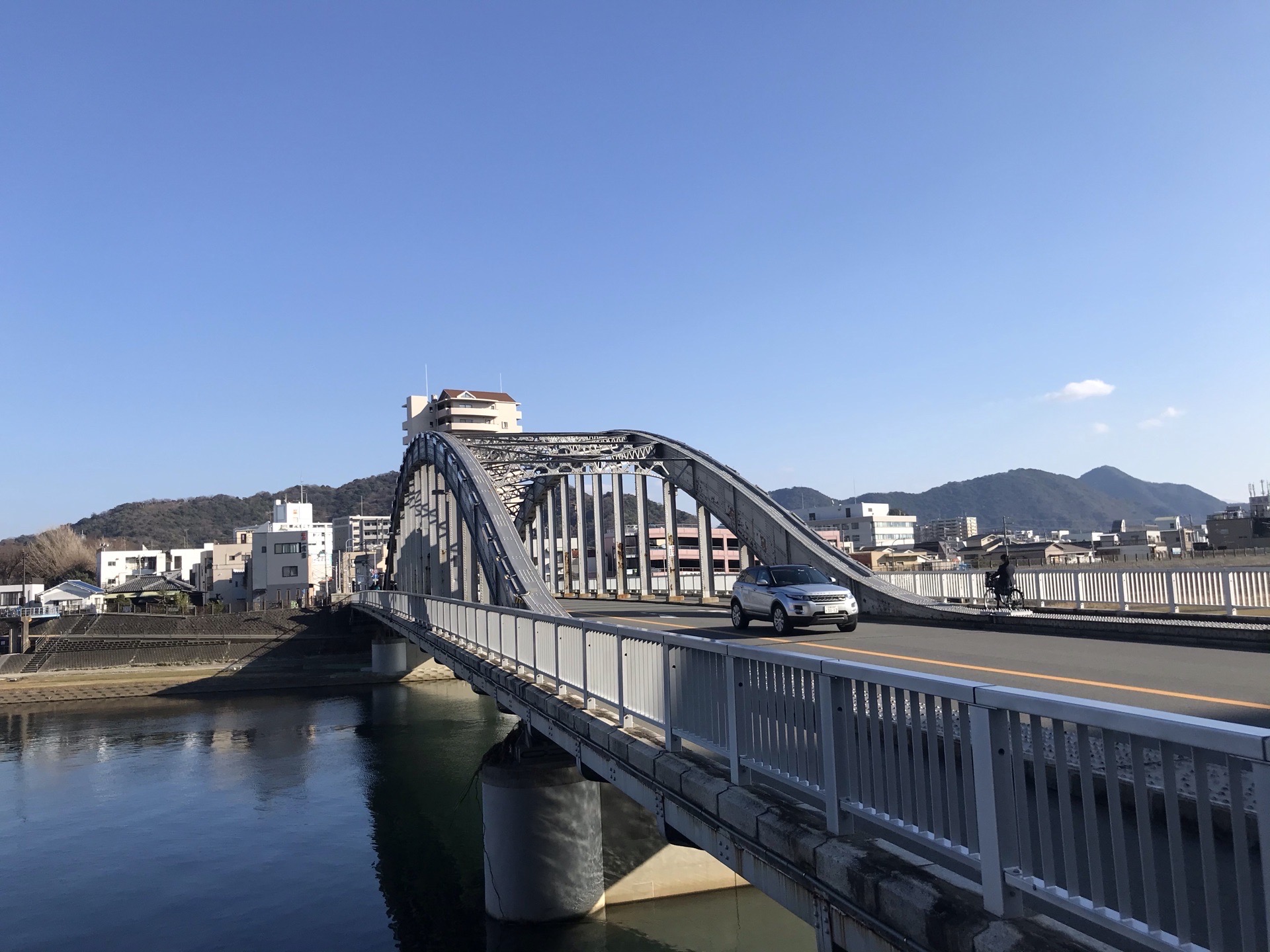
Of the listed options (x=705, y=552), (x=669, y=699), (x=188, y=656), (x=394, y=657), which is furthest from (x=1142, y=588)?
(x=188, y=656)

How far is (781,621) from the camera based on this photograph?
1944cm

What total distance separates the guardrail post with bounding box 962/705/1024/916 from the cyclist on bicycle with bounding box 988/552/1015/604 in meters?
18.4

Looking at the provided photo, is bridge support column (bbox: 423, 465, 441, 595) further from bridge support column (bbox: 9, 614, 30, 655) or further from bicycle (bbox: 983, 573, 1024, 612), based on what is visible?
bridge support column (bbox: 9, 614, 30, 655)

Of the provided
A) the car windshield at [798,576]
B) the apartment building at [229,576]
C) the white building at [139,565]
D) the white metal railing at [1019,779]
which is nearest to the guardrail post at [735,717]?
the white metal railing at [1019,779]

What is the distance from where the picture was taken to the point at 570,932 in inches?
652

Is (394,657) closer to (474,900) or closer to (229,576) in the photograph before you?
(474,900)

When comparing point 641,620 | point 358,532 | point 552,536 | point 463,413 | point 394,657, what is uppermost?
point 463,413

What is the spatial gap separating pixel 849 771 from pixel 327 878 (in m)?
20.0

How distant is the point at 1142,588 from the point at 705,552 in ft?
55.6

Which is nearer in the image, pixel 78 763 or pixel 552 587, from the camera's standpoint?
pixel 78 763

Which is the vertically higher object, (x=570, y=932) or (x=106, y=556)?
(x=106, y=556)

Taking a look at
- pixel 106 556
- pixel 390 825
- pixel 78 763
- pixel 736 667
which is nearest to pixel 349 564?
pixel 106 556

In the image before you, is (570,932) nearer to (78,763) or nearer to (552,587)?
(78,763)

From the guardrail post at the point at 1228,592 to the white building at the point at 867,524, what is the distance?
13662 centimetres
